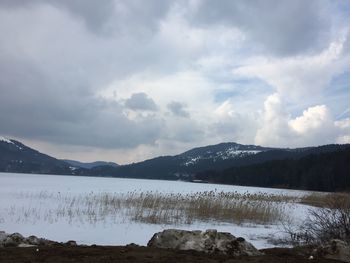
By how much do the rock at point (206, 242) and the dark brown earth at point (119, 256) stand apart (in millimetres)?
317

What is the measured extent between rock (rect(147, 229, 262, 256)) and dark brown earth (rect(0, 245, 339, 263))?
317 millimetres

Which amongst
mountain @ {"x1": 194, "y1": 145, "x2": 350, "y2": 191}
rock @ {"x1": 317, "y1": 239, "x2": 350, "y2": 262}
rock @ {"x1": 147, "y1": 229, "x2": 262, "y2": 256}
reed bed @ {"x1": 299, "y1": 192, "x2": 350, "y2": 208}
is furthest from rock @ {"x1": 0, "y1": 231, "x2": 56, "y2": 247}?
mountain @ {"x1": 194, "y1": 145, "x2": 350, "y2": 191}

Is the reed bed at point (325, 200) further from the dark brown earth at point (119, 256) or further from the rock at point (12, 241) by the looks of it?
the rock at point (12, 241)

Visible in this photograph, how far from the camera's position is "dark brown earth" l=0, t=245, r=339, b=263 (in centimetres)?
534

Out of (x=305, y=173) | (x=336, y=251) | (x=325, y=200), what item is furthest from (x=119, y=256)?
(x=305, y=173)

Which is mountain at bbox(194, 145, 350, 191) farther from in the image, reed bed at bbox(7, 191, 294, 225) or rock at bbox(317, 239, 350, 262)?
rock at bbox(317, 239, 350, 262)

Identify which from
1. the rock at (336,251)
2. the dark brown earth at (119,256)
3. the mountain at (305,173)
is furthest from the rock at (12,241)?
the mountain at (305,173)

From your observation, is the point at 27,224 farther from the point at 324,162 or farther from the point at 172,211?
the point at 324,162

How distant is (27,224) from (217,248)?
9.18m

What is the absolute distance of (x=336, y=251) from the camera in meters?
6.25

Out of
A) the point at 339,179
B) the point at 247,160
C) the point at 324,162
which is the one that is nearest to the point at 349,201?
the point at 339,179

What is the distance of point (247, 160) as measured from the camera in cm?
17075

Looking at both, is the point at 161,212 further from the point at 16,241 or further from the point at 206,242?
the point at 206,242

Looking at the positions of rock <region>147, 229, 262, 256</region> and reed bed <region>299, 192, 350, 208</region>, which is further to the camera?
reed bed <region>299, 192, 350, 208</region>
